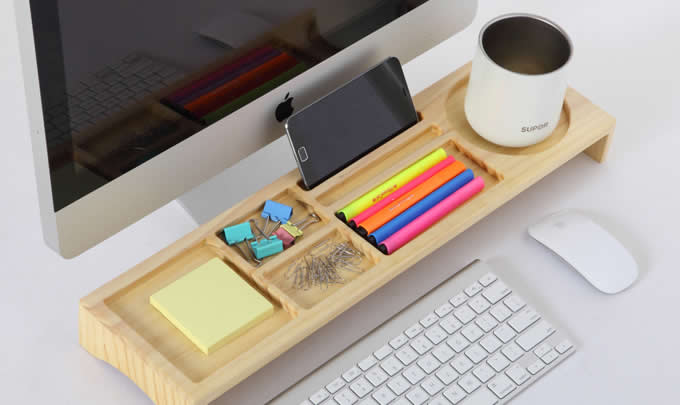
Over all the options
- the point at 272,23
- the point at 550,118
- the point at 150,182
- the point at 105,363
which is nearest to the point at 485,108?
the point at 550,118

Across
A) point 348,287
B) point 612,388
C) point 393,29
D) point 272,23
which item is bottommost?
point 612,388

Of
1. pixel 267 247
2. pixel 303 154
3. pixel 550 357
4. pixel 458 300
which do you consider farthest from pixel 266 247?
pixel 550 357

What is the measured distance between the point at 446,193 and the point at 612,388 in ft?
0.95

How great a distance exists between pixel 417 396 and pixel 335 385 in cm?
9

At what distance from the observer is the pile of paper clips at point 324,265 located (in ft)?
3.58

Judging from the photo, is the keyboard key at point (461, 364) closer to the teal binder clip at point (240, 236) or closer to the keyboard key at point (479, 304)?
the keyboard key at point (479, 304)

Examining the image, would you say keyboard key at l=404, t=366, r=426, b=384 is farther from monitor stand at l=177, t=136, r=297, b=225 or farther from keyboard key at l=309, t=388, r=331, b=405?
monitor stand at l=177, t=136, r=297, b=225

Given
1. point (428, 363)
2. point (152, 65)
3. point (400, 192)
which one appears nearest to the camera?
point (152, 65)

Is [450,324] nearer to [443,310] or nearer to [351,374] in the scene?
[443,310]

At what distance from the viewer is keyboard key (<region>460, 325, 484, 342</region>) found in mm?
1082

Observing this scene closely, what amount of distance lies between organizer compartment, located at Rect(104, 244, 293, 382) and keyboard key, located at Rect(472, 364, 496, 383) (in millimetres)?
211

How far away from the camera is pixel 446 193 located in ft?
3.82

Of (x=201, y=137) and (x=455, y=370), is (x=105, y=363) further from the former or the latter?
(x=455, y=370)

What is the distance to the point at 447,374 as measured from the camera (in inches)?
41.3
